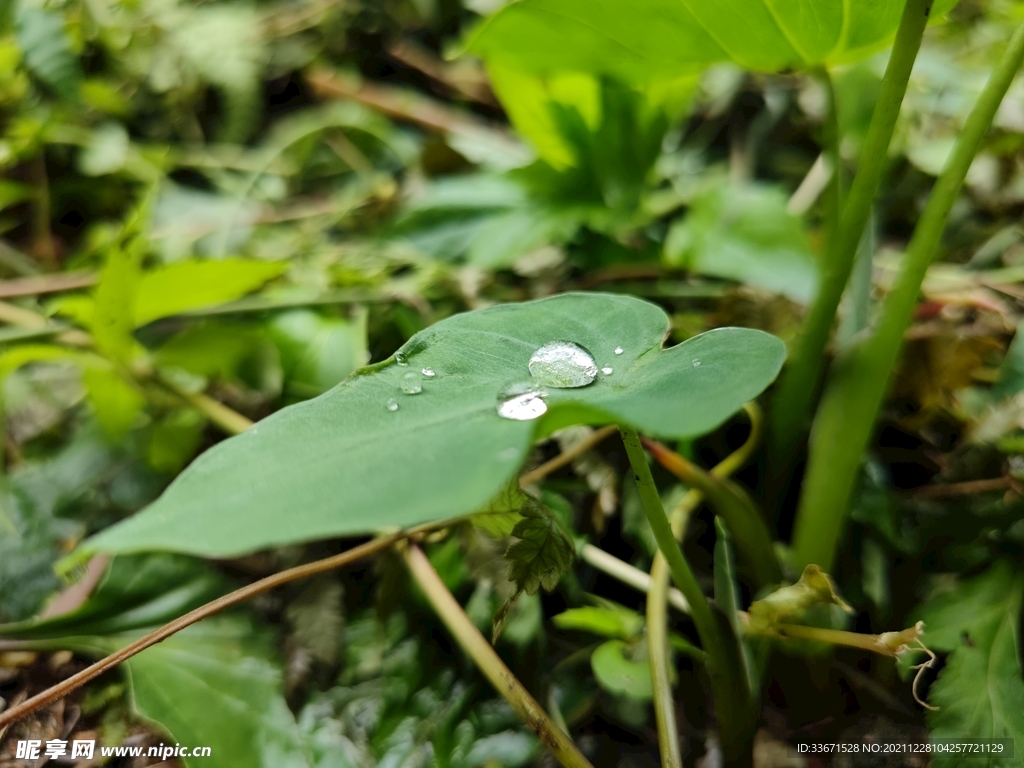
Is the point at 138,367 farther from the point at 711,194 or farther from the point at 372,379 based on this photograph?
the point at 711,194

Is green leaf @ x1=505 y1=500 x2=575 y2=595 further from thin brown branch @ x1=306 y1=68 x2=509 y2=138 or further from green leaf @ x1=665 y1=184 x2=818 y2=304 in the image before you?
thin brown branch @ x1=306 y1=68 x2=509 y2=138

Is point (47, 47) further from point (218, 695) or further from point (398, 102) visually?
point (218, 695)

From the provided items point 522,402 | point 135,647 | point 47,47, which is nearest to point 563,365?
point 522,402

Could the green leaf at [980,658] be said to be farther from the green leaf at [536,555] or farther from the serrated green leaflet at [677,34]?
the serrated green leaflet at [677,34]

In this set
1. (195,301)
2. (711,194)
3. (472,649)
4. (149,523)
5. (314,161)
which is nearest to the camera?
(149,523)

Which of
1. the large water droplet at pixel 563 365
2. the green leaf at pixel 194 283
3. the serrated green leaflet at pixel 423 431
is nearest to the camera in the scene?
the serrated green leaflet at pixel 423 431

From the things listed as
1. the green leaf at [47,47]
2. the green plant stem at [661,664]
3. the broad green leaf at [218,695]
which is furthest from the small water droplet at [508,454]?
the green leaf at [47,47]

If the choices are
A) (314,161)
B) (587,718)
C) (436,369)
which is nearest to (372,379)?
(436,369)

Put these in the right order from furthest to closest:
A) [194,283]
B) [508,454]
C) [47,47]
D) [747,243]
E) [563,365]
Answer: [47,47] < [747,243] < [194,283] < [563,365] < [508,454]
